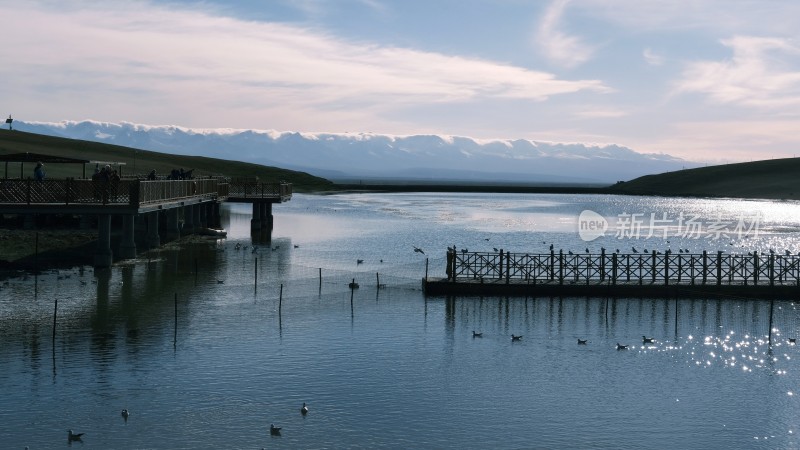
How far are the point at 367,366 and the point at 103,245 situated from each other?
30.8 metres

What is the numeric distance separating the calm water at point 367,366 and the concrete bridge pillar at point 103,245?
1.41 metres

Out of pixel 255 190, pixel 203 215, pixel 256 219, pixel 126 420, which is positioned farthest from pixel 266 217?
pixel 126 420

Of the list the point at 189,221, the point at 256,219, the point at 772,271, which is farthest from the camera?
the point at 256,219

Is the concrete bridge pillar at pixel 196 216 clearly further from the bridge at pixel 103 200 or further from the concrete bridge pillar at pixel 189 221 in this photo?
the bridge at pixel 103 200

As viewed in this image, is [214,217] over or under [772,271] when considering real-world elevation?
over

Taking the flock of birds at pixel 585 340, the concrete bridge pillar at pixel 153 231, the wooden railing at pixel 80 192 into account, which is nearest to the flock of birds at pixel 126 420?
the flock of birds at pixel 585 340

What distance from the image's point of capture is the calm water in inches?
1125

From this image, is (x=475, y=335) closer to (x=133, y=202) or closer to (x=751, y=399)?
(x=751, y=399)

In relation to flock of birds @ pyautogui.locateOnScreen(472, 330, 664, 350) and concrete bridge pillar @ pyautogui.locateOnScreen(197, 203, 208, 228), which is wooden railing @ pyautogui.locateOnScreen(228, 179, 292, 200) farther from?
flock of birds @ pyautogui.locateOnScreen(472, 330, 664, 350)

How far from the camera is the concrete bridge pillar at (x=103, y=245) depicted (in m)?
59.9

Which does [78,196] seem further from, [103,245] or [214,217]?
[214,217]

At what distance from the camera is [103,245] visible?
6081 cm

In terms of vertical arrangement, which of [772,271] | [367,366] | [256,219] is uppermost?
[256,219]

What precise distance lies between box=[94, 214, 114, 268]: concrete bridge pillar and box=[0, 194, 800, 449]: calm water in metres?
1.41
